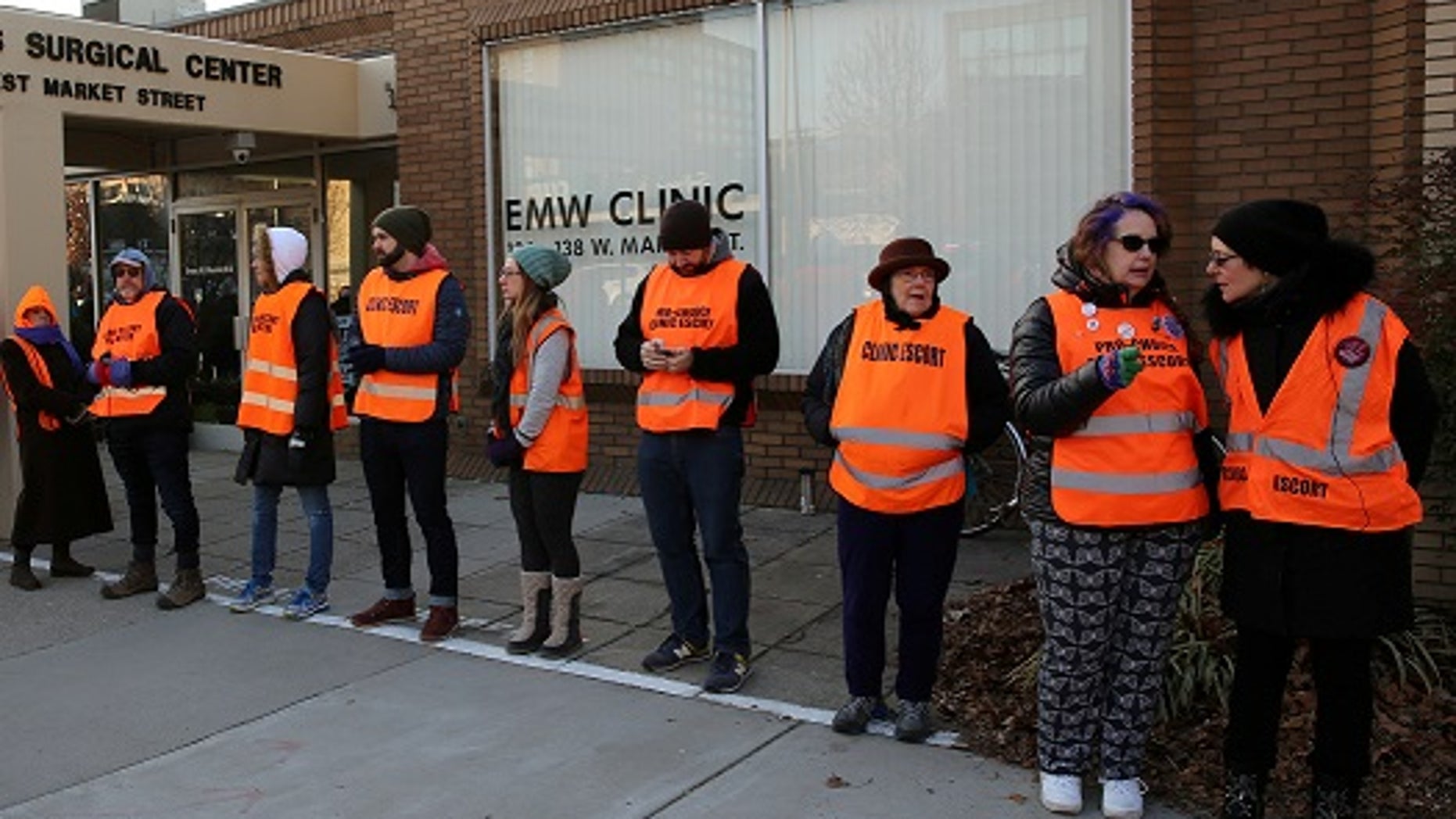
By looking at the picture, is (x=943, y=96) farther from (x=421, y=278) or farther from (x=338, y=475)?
(x=338, y=475)

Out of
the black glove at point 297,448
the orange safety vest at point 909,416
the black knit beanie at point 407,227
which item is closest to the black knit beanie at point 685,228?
the orange safety vest at point 909,416

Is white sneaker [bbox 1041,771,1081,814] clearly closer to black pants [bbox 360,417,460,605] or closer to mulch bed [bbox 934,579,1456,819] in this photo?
mulch bed [bbox 934,579,1456,819]

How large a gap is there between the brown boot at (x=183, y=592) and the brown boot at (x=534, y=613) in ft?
6.60

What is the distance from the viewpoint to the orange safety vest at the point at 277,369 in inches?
244

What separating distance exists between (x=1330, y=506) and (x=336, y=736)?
11.1 feet

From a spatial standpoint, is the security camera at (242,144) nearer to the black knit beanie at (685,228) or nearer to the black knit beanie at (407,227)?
the black knit beanie at (407,227)

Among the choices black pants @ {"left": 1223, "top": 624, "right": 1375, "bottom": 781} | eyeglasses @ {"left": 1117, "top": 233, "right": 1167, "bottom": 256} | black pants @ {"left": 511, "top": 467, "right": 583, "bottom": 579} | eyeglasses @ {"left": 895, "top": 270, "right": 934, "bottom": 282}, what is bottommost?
black pants @ {"left": 1223, "top": 624, "right": 1375, "bottom": 781}

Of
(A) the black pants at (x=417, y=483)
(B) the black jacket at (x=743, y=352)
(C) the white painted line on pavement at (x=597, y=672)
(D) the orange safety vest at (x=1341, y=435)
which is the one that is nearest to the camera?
(D) the orange safety vest at (x=1341, y=435)

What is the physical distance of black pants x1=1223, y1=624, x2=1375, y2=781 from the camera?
3541 millimetres

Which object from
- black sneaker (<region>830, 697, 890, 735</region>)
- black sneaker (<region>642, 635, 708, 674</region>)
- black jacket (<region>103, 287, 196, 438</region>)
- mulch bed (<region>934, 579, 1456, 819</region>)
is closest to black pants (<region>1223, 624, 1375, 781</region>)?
mulch bed (<region>934, 579, 1456, 819</region>)

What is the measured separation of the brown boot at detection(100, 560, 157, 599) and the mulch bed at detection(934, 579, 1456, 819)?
4190mm

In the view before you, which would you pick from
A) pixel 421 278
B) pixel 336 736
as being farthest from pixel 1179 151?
pixel 336 736

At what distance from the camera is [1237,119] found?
691cm

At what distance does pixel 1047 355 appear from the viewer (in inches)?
150
